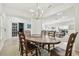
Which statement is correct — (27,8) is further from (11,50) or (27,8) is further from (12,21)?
(11,50)

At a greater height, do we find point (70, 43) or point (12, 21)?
point (12, 21)

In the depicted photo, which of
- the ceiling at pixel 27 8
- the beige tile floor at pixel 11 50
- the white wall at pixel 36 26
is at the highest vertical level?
the ceiling at pixel 27 8

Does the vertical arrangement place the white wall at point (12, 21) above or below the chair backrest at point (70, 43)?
above

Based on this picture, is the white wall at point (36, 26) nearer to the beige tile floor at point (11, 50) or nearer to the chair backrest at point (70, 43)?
the beige tile floor at point (11, 50)

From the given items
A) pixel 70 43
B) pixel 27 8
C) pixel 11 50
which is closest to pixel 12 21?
pixel 27 8

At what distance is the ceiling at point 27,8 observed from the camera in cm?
168

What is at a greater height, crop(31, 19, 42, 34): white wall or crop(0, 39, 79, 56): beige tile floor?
crop(31, 19, 42, 34): white wall

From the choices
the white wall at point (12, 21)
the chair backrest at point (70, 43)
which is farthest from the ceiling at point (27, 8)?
the chair backrest at point (70, 43)

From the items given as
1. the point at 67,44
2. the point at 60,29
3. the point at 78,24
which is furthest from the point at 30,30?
the point at 78,24

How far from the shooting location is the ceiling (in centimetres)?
168

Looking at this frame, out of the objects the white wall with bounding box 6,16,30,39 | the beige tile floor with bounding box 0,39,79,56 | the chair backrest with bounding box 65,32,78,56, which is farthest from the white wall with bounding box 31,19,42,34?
the chair backrest with bounding box 65,32,78,56

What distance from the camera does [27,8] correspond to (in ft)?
5.75

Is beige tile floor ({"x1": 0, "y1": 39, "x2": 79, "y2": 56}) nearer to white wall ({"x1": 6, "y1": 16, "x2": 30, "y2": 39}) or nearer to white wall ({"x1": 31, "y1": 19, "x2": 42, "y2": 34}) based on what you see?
white wall ({"x1": 6, "y1": 16, "x2": 30, "y2": 39})

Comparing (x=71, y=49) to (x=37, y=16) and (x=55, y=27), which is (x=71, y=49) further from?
(x=37, y=16)
